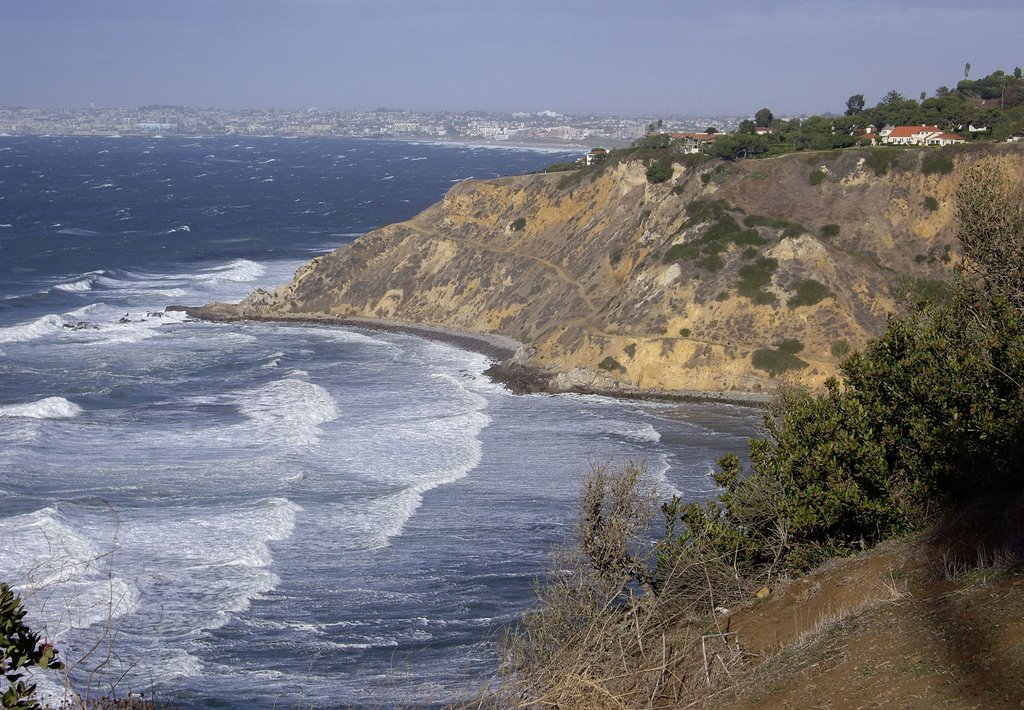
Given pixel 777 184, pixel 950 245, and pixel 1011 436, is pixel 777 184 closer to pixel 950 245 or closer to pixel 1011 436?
pixel 950 245

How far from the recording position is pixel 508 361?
6438 centimetres

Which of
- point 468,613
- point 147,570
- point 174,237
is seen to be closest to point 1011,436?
point 468,613

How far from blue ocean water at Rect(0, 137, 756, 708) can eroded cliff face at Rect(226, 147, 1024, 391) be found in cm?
501

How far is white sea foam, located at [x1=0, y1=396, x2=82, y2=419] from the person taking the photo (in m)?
49.0

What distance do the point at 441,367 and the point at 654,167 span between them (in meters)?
24.7

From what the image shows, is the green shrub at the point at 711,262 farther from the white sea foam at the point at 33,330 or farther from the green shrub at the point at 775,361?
the white sea foam at the point at 33,330

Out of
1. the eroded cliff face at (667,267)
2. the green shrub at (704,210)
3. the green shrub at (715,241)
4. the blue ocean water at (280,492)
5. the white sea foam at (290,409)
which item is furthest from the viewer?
the green shrub at (704,210)

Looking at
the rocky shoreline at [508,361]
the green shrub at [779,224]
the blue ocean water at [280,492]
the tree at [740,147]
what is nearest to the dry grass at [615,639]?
the blue ocean water at [280,492]

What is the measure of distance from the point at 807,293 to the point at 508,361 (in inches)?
712

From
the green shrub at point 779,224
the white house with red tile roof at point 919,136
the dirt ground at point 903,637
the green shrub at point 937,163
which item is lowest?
the dirt ground at point 903,637

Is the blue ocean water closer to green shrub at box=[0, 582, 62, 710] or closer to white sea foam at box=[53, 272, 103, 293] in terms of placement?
green shrub at box=[0, 582, 62, 710]

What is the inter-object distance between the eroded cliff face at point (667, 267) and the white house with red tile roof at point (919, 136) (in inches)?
400

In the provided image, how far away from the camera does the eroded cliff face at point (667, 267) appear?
59156 millimetres

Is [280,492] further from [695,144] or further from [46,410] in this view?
[695,144]
